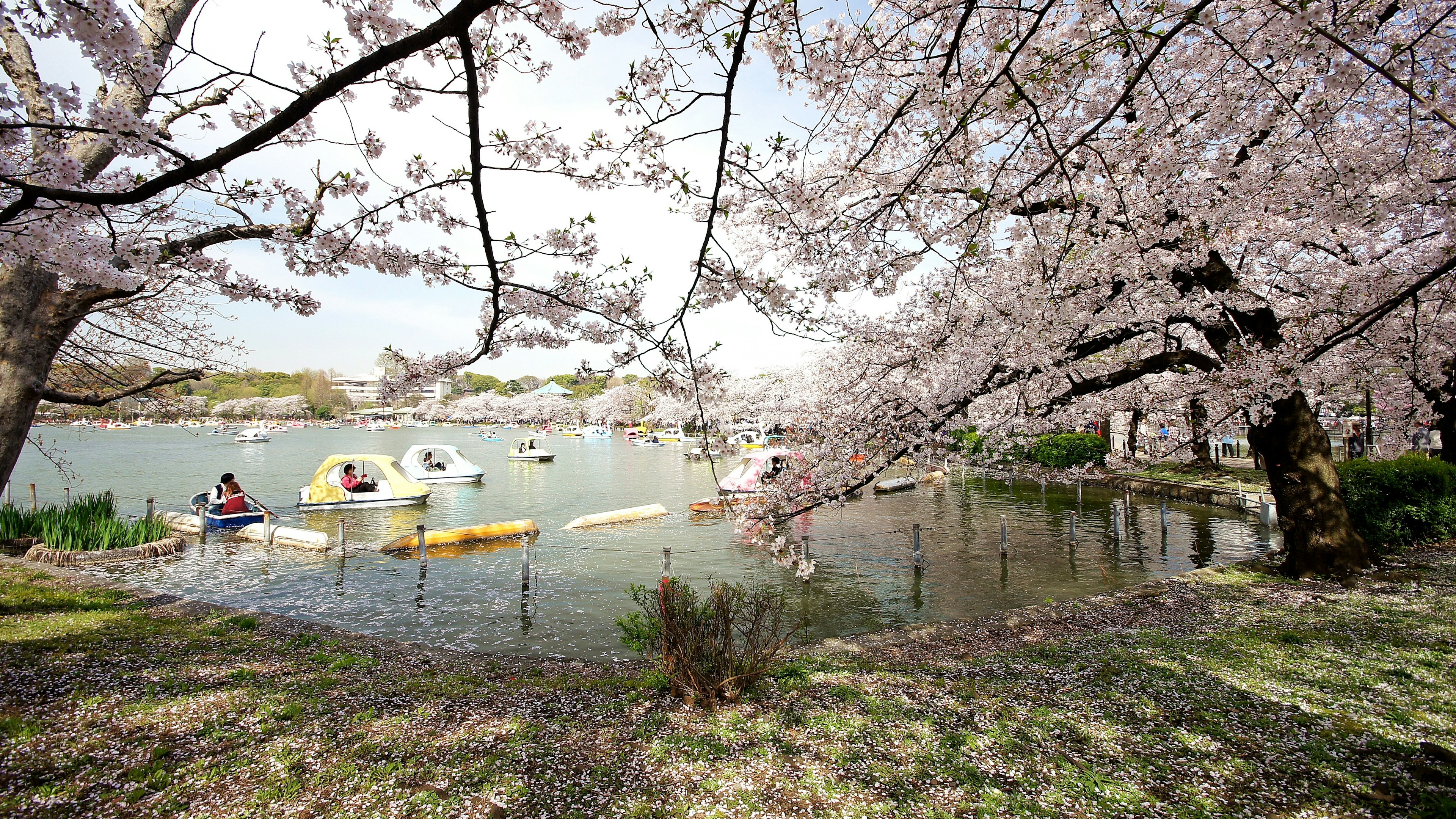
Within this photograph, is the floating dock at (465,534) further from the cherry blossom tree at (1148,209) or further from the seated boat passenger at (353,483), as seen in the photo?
the cherry blossom tree at (1148,209)

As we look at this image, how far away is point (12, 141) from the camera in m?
2.38

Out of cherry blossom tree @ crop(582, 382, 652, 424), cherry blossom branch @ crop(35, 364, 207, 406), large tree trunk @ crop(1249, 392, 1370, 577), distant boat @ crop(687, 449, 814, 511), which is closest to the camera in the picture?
cherry blossom branch @ crop(35, 364, 207, 406)

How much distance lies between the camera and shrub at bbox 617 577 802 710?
16.0 ft

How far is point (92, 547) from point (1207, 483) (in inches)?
1195

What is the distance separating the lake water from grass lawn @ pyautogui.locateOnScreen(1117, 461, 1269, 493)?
1.73 m

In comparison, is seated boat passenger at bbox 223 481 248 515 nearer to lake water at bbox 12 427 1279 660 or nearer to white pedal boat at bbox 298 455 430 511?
lake water at bbox 12 427 1279 660

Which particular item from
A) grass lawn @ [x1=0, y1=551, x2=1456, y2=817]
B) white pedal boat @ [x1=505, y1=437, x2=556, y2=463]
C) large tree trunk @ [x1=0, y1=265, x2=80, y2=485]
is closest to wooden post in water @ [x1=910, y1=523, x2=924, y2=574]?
grass lawn @ [x1=0, y1=551, x2=1456, y2=817]

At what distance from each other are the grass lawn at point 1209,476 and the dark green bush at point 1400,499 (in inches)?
312

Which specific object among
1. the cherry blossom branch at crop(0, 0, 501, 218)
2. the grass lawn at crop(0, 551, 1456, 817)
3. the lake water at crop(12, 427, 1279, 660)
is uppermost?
the cherry blossom branch at crop(0, 0, 501, 218)

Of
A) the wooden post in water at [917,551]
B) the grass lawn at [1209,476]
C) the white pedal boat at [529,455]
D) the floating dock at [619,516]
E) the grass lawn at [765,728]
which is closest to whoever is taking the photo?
the grass lawn at [765,728]

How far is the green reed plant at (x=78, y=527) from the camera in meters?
11.0

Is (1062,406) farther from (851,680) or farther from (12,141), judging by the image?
(12,141)

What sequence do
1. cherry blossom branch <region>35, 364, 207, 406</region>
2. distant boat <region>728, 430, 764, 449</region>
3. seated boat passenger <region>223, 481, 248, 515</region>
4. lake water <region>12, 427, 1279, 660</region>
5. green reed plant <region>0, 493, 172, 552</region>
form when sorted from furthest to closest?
distant boat <region>728, 430, 764, 449</region> < seated boat passenger <region>223, 481, 248, 515</region> < green reed plant <region>0, 493, 172, 552</region> < lake water <region>12, 427, 1279, 660</region> < cherry blossom branch <region>35, 364, 207, 406</region>

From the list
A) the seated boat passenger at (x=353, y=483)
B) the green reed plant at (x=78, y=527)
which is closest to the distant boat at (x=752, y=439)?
the seated boat passenger at (x=353, y=483)
